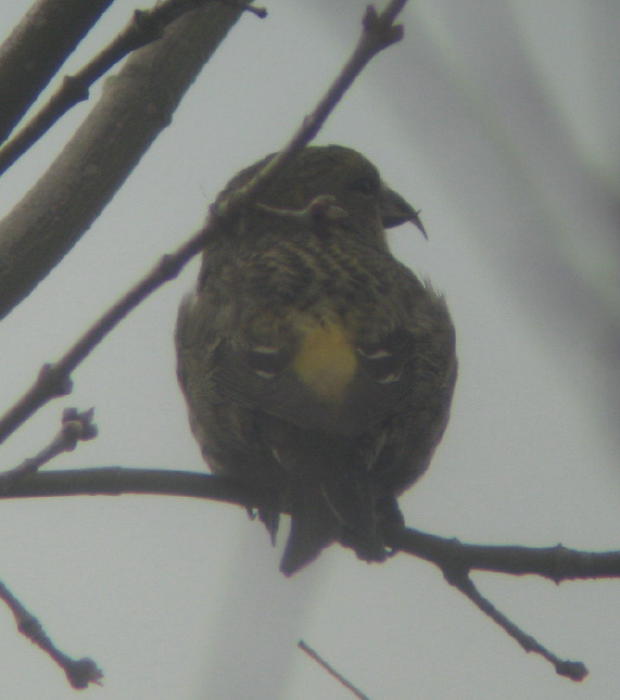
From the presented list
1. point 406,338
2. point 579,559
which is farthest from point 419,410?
point 579,559

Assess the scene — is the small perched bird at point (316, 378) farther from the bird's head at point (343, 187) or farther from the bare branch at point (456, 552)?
the bird's head at point (343, 187)

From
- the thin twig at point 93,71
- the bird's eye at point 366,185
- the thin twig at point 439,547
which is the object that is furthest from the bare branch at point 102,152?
the bird's eye at point 366,185

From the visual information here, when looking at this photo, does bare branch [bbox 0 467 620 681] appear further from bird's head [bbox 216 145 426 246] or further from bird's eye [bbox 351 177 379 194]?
bird's eye [bbox 351 177 379 194]

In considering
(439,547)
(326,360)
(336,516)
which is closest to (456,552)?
(439,547)

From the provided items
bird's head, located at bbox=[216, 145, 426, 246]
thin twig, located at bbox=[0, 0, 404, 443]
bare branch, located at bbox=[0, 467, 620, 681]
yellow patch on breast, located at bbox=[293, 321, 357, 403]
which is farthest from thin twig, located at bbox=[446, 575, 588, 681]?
bird's head, located at bbox=[216, 145, 426, 246]

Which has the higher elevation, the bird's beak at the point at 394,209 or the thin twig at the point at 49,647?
the bird's beak at the point at 394,209

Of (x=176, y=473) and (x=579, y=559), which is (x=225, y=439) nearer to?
(x=176, y=473)

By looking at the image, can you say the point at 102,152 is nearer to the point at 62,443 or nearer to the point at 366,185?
the point at 62,443
